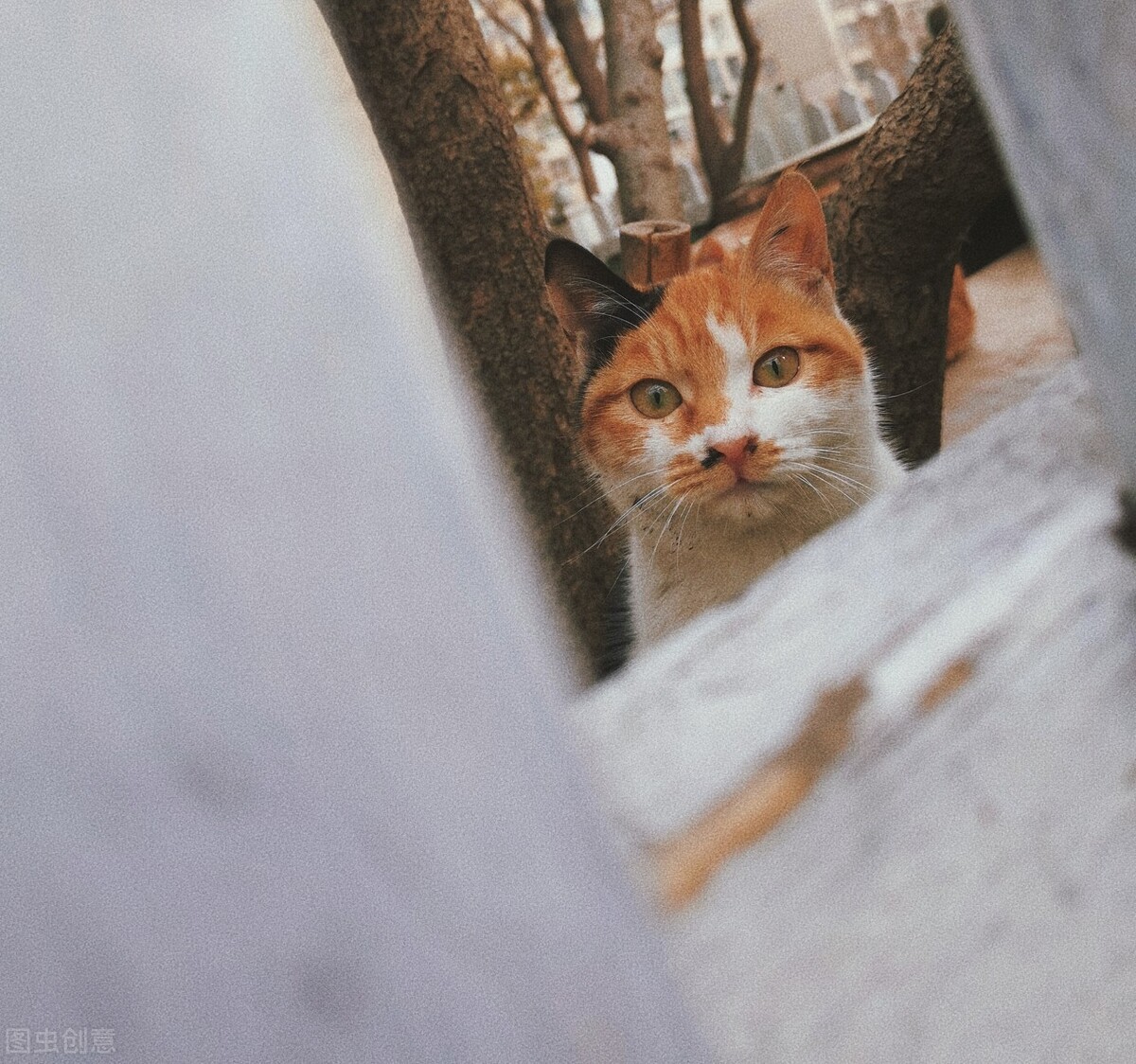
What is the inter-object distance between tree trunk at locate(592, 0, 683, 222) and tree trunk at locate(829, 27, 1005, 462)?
0.74ft

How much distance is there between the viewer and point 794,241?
0.81 metres

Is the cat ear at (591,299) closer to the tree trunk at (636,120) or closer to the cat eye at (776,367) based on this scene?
the cat eye at (776,367)

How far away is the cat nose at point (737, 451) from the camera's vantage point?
26.7 inches

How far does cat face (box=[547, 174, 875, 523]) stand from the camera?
71cm

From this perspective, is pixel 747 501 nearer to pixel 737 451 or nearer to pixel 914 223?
pixel 737 451

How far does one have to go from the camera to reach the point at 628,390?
2.60 feet

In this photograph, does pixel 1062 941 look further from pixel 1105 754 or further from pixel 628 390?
pixel 628 390

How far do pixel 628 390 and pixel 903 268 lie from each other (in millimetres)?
507

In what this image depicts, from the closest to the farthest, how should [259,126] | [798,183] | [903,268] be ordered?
[259,126] → [798,183] → [903,268]

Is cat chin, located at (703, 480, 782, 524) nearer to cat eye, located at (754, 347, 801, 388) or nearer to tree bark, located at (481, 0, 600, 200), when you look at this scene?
cat eye, located at (754, 347, 801, 388)

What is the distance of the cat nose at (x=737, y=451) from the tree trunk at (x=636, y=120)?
0.53 m

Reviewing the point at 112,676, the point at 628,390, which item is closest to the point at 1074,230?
the point at 112,676

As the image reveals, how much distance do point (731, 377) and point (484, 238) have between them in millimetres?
372

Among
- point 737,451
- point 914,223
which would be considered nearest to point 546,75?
point 914,223
